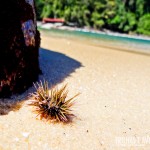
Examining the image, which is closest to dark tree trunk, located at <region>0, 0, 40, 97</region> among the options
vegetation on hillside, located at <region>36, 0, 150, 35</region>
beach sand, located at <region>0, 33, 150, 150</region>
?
beach sand, located at <region>0, 33, 150, 150</region>

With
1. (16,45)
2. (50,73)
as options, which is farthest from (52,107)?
(50,73)

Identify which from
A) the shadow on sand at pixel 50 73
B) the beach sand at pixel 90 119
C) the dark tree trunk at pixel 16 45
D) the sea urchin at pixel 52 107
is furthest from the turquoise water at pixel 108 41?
the sea urchin at pixel 52 107

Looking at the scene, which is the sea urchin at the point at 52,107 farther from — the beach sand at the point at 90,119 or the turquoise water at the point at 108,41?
the turquoise water at the point at 108,41

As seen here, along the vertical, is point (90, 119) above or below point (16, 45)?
below

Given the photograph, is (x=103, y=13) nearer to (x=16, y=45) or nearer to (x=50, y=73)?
(x=50, y=73)

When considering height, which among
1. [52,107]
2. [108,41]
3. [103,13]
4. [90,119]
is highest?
[52,107]

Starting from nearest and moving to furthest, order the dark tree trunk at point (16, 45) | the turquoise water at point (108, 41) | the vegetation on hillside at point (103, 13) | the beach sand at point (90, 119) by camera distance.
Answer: the beach sand at point (90, 119)
the dark tree trunk at point (16, 45)
the turquoise water at point (108, 41)
the vegetation on hillside at point (103, 13)

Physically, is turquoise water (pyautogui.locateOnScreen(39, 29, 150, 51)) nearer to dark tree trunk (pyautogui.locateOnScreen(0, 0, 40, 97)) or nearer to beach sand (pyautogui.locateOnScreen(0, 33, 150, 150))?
beach sand (pyautogui.locateOnScreen(0, 33, 150, 150))
